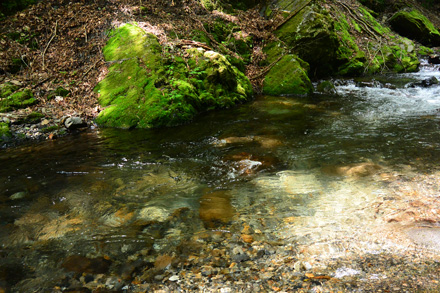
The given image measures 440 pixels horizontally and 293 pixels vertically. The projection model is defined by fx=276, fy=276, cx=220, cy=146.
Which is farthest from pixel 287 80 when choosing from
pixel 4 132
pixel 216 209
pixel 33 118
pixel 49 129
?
pixel 4 132

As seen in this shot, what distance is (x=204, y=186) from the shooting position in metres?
3.93

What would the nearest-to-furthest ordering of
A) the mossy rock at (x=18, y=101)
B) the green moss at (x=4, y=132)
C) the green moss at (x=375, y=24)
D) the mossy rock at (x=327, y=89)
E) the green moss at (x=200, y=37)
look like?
the green moss at (x=4, y=132) → the mossy rock at (x=18, y=101) → the mossy rock at (x=327, y=89) → the green moss at (x=200, y=37) → the green moss at (x=375, y=24)

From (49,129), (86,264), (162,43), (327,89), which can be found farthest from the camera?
(327,89)

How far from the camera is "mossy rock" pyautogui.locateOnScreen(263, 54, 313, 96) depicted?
9.66 metres

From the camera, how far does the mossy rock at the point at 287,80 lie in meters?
9.66

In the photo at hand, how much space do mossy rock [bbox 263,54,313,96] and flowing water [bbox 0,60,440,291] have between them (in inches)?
111

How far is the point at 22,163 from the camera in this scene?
5016 mm

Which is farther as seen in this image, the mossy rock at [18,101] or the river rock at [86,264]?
the mossy rock at [18,101]

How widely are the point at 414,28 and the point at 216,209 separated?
20182 millimetres

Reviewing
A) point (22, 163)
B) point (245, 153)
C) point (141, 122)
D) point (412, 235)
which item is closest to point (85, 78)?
point (141, 122)

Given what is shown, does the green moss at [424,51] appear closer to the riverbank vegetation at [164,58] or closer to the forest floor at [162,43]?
the riverbank vegetation at [164,58]

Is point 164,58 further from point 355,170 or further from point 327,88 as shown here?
point 355,170

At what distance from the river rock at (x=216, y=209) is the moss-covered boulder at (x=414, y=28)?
63.3ft

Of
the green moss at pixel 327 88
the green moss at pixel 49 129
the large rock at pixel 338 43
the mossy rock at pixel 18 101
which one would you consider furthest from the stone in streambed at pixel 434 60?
the mossy rock at pixel 18 101
